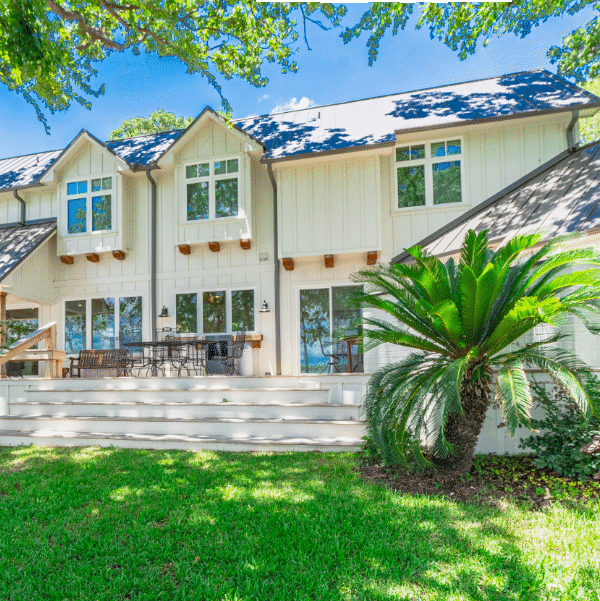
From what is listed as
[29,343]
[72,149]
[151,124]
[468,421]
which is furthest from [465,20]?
[151,124]

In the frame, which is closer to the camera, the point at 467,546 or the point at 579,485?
the point at 467,546

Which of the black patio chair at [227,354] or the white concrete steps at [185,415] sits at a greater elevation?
the black patio chair at [227,354]

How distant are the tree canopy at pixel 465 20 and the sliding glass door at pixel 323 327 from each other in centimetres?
779

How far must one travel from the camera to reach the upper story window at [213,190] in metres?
11.3

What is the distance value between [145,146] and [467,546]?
522 inches

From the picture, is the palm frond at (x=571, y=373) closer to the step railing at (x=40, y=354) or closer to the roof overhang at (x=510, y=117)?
the roof overhang at (x=510, y=117)

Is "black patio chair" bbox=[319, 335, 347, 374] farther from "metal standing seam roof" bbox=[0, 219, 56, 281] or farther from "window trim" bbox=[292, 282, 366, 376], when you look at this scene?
"metal standing seam roof" bbox=[0, 219, 56, 281]

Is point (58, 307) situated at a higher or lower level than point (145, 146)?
A: lower

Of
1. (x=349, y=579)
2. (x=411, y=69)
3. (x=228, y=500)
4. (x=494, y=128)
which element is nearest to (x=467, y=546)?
(x=349, y=579)

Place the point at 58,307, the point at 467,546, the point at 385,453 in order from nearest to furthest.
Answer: the point at 467,546 < the point at 385,453 < the point at 58,307

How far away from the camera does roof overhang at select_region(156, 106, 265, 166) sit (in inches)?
437

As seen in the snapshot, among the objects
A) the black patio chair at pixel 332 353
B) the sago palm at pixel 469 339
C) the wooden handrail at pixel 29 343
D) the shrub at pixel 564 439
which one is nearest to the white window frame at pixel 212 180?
the black patio chair at pixel 332 353

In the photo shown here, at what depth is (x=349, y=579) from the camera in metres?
3.09

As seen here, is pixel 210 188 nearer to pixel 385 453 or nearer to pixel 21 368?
pixel 21 368
